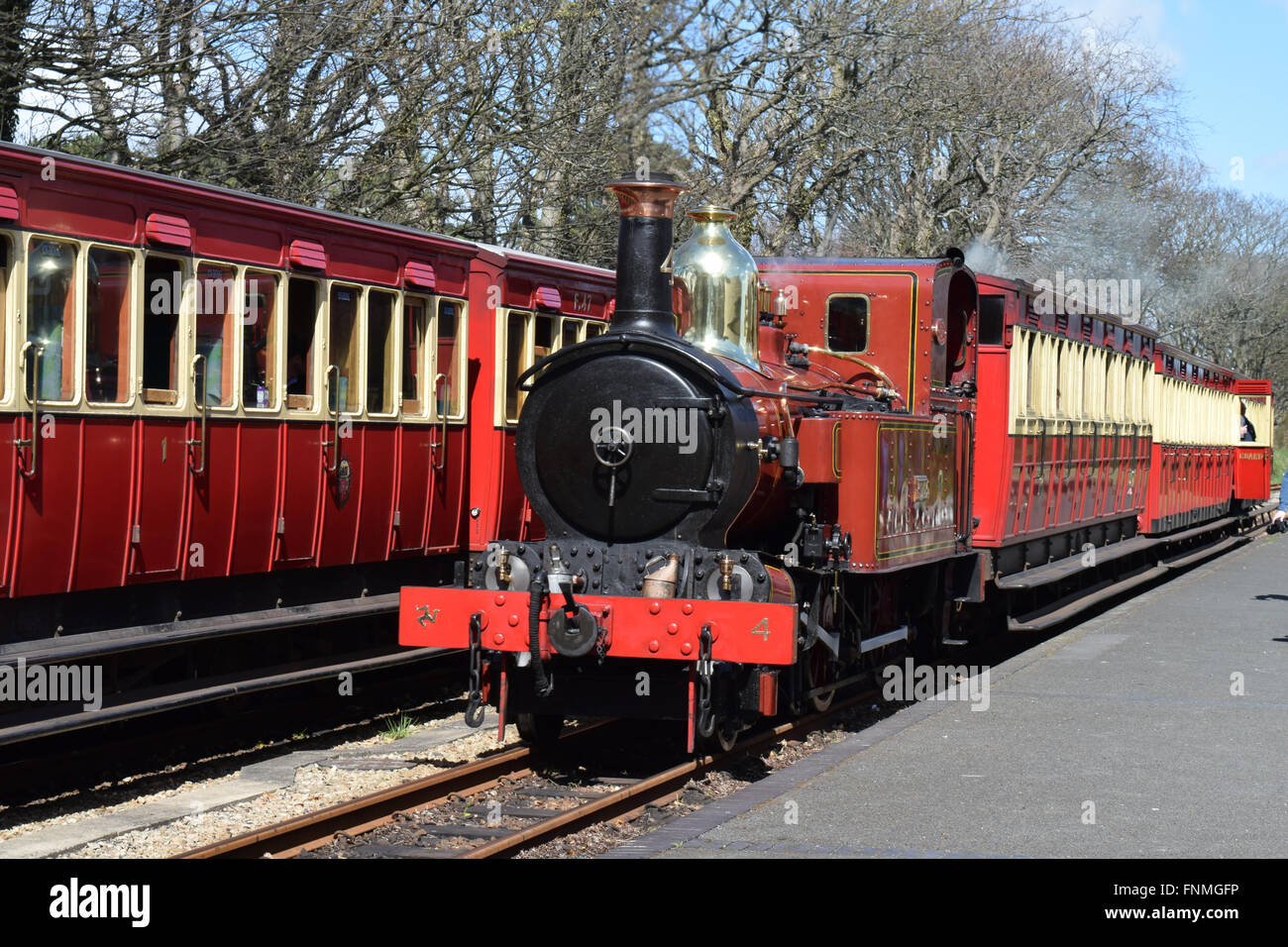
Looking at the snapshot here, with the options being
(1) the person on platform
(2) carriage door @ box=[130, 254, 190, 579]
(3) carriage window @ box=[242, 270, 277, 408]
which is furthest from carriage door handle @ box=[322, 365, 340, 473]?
(1) the person on platform

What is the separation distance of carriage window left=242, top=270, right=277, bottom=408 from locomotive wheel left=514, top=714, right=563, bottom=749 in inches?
95.6

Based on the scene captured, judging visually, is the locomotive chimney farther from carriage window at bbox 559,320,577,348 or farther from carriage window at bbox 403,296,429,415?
carriage window at bbox 559,320,577,348

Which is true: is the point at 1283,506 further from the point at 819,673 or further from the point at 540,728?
the point at 540,728

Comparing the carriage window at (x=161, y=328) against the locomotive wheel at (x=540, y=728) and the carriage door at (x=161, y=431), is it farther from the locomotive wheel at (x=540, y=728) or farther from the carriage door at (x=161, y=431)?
the locomotive wheel at (x=540, y=728)

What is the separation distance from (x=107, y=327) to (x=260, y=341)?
4.13ft

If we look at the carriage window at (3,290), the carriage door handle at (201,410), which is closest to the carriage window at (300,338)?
the carriage door handle at (201,410)

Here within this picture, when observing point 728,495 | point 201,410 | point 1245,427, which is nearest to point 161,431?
point 201,410

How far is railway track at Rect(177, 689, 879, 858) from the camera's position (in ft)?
21.0

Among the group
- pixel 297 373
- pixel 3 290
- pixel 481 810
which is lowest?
pixel 481 810

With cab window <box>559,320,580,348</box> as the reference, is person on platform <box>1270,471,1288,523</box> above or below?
below

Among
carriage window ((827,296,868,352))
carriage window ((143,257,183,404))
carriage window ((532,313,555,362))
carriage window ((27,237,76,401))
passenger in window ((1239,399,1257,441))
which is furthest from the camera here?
passenger in window ((1239,399,1257,441))

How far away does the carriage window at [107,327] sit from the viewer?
25.2 ft

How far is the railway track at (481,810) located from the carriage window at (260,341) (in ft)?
8.41

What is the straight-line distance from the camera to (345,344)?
9.68 meters
